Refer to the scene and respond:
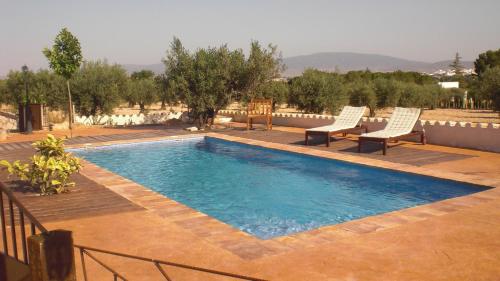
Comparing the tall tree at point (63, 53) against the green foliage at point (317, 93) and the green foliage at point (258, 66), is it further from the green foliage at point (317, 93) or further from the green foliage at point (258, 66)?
the green foliage at point (317, 93)

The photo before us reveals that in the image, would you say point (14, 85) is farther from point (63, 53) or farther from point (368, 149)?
point (368, 149)

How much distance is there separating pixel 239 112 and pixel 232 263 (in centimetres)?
1918

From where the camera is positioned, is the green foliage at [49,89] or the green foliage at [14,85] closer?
the green foliage at [49,89]

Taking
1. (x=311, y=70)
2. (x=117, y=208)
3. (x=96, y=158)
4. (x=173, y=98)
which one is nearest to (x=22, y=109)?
(x=173, y=98)

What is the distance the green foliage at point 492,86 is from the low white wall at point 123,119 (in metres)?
17.6

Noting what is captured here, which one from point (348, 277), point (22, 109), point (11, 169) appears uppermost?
point (22, 109)

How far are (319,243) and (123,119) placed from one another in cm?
1904

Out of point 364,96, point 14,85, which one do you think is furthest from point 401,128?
point 14,85

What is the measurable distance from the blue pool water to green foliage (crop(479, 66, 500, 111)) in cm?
1643

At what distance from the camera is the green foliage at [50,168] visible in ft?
27.6

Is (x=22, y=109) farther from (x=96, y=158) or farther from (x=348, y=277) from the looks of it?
(x=348, y=277)

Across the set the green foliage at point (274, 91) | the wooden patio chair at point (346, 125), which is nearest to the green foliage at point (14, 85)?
the green foliage at point (274, 91)

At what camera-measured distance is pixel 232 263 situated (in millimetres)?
5141

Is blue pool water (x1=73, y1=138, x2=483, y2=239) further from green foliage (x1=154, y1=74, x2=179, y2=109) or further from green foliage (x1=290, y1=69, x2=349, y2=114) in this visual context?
green foliage (x1=290, y1=69, x2=349, y2=114)
